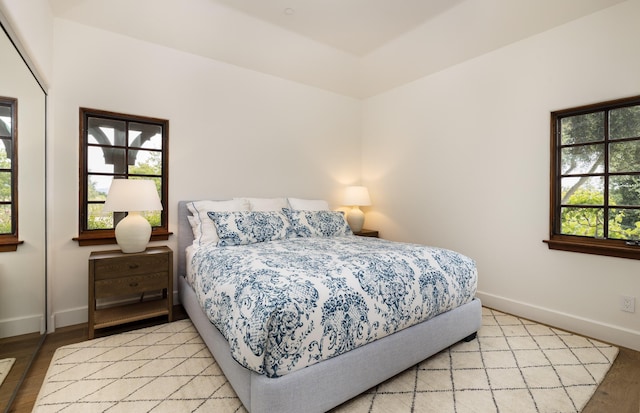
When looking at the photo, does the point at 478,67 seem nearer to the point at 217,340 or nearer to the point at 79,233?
the point at 217,340

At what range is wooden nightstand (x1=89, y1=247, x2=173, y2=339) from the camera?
7.84 feet

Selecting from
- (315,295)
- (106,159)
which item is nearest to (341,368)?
(315,295)

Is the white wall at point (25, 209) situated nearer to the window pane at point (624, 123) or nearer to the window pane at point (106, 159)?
the window pane at point (106, 159)

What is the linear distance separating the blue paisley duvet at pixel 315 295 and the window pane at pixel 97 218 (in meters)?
1.12

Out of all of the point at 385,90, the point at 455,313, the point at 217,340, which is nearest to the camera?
the point at 217,340

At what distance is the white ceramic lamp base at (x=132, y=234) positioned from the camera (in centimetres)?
256

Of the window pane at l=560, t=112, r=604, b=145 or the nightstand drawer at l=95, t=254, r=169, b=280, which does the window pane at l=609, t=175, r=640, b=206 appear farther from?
the nightstand drawer at l=95, t=254, r=169, b=280

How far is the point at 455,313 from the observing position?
2168 mm

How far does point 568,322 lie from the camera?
2600 millimetres

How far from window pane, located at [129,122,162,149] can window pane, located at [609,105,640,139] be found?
4.05 meters

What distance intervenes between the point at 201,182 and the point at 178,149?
1.33 ft

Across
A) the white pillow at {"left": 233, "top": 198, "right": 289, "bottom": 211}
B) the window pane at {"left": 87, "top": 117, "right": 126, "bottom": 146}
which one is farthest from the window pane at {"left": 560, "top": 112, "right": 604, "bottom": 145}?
the window pane at {"left": 87, "top": 117, "right": 126, "bottom": 146}

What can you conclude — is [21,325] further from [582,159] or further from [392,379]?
[582,159]

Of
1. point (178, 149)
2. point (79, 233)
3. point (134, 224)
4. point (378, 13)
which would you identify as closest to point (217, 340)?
point (134, 224)
